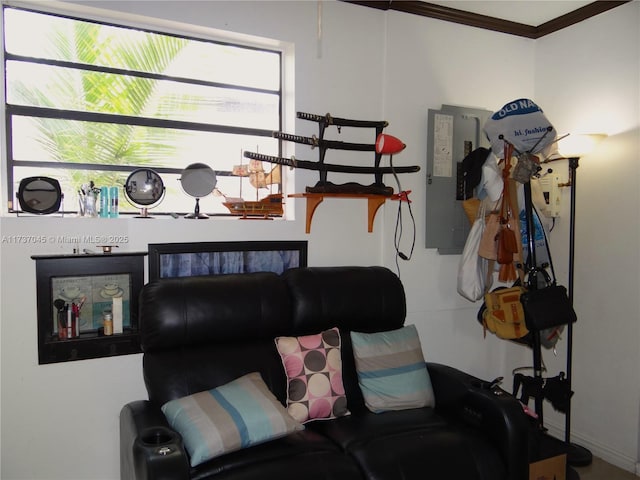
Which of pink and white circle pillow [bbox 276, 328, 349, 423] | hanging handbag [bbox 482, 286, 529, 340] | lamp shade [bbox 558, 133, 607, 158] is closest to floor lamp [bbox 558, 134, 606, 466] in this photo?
lamp shade [bbox 558, 133, 607, 158]

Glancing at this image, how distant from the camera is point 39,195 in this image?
2.36 meters

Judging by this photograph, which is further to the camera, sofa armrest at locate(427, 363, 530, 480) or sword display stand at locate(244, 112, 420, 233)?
sword display stand at locate(244, 112, 420, 233)

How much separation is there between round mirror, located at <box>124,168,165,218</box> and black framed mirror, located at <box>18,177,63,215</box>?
0.34m

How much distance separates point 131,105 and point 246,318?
1419 mm

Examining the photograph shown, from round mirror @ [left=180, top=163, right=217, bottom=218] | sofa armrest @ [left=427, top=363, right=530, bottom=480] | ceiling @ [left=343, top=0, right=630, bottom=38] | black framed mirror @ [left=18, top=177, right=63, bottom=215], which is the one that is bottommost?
sofa armrest @ [left=427, top=363, right=530, bottom=480]

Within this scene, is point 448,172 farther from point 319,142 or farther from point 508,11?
point 508,11

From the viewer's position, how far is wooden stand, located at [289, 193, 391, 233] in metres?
2.84

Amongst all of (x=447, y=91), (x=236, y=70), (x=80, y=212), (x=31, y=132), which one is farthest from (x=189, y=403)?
(x=447, y=91)

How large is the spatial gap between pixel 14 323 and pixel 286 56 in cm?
216

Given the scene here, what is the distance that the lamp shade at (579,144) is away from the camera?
116 inches

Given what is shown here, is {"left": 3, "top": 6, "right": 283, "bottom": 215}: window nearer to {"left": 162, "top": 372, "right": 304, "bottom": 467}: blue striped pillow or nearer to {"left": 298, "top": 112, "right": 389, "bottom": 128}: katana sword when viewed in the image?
{"left": 298, "top": 112, "right": 389, "bottom": 128}: katana sword

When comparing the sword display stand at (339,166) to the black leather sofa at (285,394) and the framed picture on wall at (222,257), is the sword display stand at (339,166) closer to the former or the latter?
the framed picture on wall at (222,257)

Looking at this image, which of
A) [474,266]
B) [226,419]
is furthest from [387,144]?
[226,419]

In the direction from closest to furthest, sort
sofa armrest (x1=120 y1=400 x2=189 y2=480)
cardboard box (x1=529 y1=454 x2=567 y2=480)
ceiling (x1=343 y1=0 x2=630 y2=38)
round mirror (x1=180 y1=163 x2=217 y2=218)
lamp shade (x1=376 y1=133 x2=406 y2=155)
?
1. sofa armrest (x1=120 y1=400 x2=189 y2=480)
2. cardboard box (x1=529 y1=454 x2=567 y2=480)
3. round mirror (x1=180 y1=163 x2=217 y2=218)
4. lamp shade (x1=376 y1=133 x2=406 y2=155)
5. ceiling (x1=343 y1=0 x2=630 y2=38)
